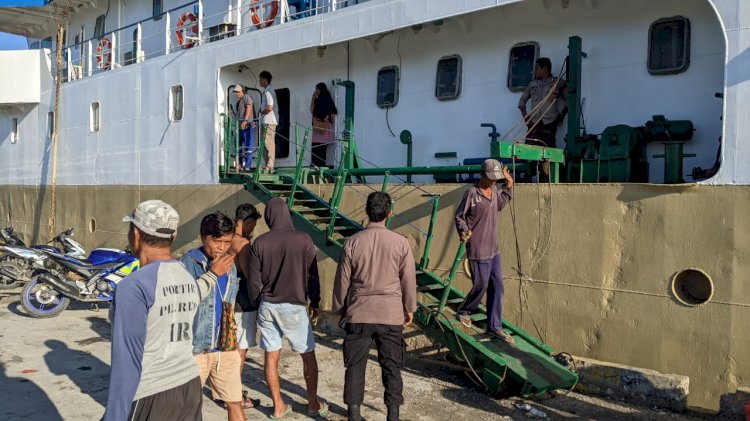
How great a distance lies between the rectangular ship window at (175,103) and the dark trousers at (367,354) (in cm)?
868

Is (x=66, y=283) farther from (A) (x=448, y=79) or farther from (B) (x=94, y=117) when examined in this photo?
(B) (x=94, y=117)

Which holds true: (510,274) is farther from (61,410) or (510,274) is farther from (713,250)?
(61,410)

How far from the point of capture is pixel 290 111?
11.4m

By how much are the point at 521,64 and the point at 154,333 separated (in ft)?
21.5

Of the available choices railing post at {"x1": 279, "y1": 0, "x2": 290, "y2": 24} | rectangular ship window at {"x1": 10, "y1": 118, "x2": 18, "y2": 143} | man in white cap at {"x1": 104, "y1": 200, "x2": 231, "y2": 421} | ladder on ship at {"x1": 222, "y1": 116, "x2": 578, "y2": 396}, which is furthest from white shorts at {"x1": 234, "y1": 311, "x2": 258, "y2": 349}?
rectangular ship window at {"x1": 10, "y1": 118, "x2": 18, "y2": 143}

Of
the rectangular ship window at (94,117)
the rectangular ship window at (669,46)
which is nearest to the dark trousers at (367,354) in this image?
the rectangular ship window at (669,46)

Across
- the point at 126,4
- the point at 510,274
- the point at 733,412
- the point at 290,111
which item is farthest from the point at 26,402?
the point at 126,4

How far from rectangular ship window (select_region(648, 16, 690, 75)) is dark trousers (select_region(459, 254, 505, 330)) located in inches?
114

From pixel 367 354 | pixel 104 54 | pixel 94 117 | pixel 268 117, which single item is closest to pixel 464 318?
pixel 367 354

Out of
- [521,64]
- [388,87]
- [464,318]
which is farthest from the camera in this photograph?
[388,87]

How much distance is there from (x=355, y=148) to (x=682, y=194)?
5391mm

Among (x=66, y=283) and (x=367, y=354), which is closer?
(x=367, y=354)

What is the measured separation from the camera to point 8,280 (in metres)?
10.5

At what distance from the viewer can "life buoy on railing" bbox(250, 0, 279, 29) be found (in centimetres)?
1080
